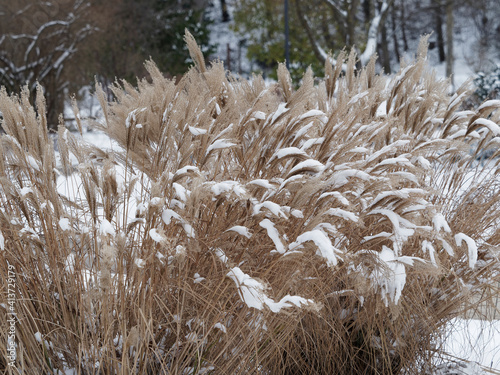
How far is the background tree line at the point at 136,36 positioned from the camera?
15.7 m

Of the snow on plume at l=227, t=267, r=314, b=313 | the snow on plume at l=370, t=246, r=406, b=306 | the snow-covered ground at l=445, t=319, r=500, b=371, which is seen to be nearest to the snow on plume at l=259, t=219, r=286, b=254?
the snow on plume at l=227, t=267, r=314, b=313

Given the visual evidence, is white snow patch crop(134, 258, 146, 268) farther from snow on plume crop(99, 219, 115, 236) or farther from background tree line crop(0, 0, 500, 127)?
background tree line crop(0, 0, 500, 127)

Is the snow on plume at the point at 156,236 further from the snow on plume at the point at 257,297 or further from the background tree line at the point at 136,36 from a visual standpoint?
the background tree line at the point at 136,36

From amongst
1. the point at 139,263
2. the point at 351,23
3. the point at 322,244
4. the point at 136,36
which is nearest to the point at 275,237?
the point at 322,244

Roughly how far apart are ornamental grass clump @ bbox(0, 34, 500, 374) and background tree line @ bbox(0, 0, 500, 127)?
1175cm

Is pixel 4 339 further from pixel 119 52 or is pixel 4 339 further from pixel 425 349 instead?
pixel 119 52

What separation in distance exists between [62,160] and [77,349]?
0.64 metres

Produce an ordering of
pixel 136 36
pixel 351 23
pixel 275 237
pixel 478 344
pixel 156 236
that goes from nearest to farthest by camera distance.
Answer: pixel 156 236 < pixel 275 237 < pixel 478 344 < pixel 351 23 < pixel 136 36

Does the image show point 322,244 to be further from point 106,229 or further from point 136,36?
point 136,36

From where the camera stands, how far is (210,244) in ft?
6.01

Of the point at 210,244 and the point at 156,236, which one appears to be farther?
the point at 210,244

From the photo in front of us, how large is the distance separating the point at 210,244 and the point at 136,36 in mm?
22140

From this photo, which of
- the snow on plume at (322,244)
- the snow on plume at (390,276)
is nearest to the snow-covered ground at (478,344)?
the snow on plume at (390,276)

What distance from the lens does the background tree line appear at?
15.7m
